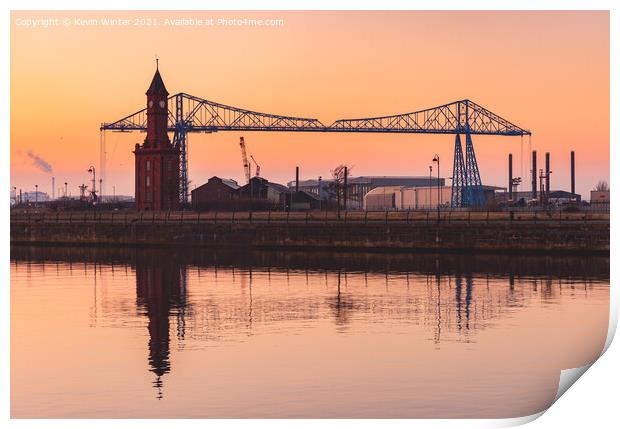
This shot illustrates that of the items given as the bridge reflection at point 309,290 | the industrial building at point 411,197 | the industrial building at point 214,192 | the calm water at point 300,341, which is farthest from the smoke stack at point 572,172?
the calm water at point 300,341

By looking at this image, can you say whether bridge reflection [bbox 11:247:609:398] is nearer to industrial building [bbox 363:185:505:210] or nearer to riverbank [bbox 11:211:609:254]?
riverbank [bbox 11:211:609:254]

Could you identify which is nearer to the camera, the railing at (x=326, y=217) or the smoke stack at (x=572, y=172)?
the railing at (x=326, y=217)

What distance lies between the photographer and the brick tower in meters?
99.8

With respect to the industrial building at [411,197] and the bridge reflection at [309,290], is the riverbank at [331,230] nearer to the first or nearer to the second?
the bridge reflection at [309,290]

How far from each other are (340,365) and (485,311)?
1112cm

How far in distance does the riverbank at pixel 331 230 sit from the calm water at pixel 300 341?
519 inches

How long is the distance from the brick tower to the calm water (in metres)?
48.5

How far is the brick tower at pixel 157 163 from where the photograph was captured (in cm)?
9975

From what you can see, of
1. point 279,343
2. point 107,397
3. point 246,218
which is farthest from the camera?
point 246,218

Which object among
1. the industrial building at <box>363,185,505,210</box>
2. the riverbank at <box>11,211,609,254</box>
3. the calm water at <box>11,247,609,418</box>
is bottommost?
the calm water at <box>11,247,609,418</box>

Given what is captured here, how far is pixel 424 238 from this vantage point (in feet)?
223

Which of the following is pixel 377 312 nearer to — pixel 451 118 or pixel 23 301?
pixel 23 301

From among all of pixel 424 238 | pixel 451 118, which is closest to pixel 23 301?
pixel 424 238

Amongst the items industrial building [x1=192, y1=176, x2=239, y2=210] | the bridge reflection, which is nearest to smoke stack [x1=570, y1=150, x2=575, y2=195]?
industrial building [x1=192, y1=176, x2=239, y2=210]
